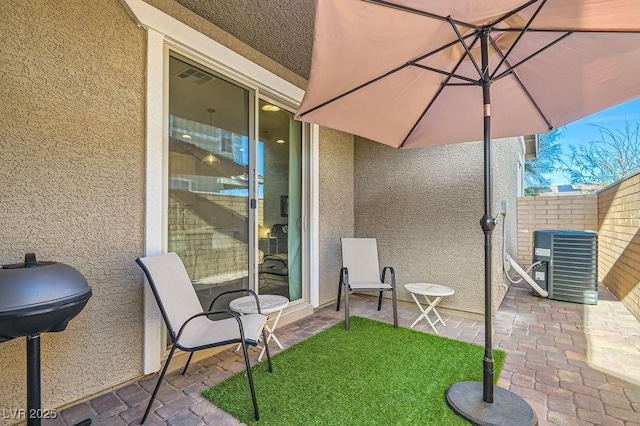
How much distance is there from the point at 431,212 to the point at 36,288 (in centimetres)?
419

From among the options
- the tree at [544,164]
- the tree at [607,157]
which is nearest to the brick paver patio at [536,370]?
the tree at [607,157]

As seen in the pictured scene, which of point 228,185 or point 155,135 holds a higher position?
point 155,135

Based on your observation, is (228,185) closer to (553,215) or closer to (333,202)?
(333,202)

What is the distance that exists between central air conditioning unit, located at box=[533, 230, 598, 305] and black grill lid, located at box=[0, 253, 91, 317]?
6.09m

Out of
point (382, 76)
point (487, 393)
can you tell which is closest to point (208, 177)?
point (382, 76)

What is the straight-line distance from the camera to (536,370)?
2574mm

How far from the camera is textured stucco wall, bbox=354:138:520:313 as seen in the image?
4.00m

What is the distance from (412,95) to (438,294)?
2212 mm

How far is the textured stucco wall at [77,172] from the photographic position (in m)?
1.88

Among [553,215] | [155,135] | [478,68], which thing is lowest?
[553,215]

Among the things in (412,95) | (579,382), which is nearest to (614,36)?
(412,95)

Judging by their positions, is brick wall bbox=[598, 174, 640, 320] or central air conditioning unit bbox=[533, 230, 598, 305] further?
central air conditioning unit bbox=[533, 230, 598, 305]

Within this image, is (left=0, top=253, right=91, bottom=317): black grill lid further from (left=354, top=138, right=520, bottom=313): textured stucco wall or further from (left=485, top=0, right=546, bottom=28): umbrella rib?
(left=354, top=138, right=520, bottom=313): textured stucco wall

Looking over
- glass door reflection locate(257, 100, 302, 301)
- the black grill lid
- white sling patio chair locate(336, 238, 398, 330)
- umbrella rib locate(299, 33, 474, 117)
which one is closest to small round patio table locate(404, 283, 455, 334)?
white sling patio chair locate(336, 238, 398, 330)
